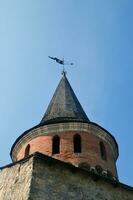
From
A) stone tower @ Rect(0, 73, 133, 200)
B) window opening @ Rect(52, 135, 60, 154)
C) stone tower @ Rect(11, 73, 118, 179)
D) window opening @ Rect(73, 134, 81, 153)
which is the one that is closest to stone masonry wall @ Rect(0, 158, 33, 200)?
stone tower @ Rect(0, 73, 133, 200)

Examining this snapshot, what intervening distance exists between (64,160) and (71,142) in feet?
3.79

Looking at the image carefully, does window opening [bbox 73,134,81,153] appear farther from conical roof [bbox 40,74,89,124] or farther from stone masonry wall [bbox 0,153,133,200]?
stone masonry wall [bbox 0,153,133,200]

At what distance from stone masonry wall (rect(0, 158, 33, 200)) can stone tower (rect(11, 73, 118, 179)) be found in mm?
5368

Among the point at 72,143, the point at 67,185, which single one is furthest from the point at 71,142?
the point at 67,185

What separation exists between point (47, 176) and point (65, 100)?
34.6ft

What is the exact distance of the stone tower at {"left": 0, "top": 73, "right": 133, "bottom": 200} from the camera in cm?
1114

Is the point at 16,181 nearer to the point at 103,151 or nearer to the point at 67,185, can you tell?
the point at 67,185

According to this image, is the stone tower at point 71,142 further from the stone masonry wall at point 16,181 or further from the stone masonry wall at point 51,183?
the stone masonry wall at point 16,181

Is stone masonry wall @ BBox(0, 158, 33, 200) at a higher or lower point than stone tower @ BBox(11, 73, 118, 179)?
lower

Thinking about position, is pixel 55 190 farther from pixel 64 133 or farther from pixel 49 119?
pixel 49 119

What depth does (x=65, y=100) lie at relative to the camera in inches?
851

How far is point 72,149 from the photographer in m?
17.5

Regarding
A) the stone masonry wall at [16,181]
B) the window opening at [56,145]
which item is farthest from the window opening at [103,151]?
Result: the stone masonry wall at [16,181]

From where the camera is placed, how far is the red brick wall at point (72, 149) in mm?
17219
